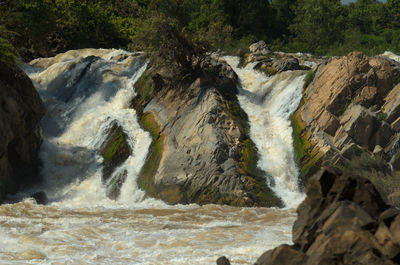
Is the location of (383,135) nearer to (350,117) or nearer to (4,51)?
(350,117)

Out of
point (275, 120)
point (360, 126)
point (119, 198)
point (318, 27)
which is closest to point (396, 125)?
point (360, 126)

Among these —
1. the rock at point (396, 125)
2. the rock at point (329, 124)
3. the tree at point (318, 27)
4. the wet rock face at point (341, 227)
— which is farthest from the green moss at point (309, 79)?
the tree at point (318, 27)

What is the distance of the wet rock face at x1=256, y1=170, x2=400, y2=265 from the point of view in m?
10.8

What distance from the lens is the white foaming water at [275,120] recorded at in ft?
85.4

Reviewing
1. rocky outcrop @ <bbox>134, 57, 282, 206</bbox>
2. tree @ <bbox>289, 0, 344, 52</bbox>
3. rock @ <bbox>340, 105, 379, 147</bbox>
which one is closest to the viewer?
rocky outcrop @ <bbox>134, 57, 282, 206</bbox>

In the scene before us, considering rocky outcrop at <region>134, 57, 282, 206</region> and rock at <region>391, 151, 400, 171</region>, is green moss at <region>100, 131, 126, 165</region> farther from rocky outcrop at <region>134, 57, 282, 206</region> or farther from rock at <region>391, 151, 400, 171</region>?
rock at <region>391, 151, 400, 171</region>

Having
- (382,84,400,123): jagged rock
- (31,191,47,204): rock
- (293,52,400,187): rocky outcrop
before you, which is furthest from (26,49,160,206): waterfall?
(382,84,400,123): jagged rock

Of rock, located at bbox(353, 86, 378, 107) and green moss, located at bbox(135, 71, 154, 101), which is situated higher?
rock, located at bbox(353, 86, 378, 107)

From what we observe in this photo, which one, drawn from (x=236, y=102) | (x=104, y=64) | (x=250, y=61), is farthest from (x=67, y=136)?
(x=250, y=61)

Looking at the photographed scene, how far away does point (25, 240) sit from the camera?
57.4 feet

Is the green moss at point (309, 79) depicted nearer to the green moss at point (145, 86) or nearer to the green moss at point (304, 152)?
the green moss at point (304, 152)

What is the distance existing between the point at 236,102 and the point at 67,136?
9.25m

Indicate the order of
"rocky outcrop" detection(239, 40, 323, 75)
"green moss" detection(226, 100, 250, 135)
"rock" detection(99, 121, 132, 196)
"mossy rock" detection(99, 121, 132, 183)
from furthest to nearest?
"rocky outcrop" detection(239, 40, 323, 75) < "green moss" detection(226, 100, 250, 135) < "mossy rock" detection(99, 121, 132, 183) < "rock" detection(99, 121, 132, 196)

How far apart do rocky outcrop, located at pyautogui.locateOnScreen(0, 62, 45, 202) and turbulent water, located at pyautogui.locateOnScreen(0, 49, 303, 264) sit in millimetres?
779
